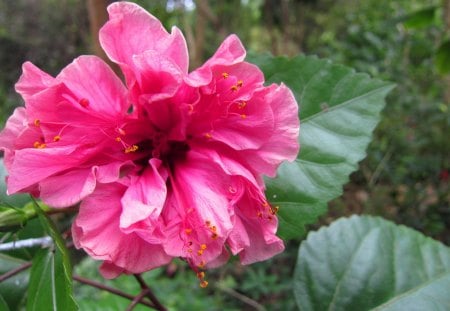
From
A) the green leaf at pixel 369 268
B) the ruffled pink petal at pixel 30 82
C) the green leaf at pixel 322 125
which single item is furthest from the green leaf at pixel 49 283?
the green leaf at pixel 369 268

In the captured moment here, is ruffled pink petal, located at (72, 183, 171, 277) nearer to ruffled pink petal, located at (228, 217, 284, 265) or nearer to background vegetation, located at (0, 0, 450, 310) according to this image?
ruffled pink petal, located at (228, 217, 284, 265)

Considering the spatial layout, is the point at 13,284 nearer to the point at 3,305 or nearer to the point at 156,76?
the point at 3,305

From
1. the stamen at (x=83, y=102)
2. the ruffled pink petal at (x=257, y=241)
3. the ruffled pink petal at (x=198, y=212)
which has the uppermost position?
the stamen at (x=83, y=102)

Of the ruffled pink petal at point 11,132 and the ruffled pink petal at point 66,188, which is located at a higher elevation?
the ruffled pink petal at point 11,132

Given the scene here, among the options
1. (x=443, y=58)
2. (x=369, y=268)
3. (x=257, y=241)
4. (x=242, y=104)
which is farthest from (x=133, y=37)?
(x=443, y=58)

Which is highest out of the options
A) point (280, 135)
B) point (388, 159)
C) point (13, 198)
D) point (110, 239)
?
point (280, 135)

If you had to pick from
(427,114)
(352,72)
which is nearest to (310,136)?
(352,72)

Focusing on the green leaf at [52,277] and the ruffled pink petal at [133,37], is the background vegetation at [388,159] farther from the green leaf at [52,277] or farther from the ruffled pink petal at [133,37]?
the ruffled pink petal at [133,37]
